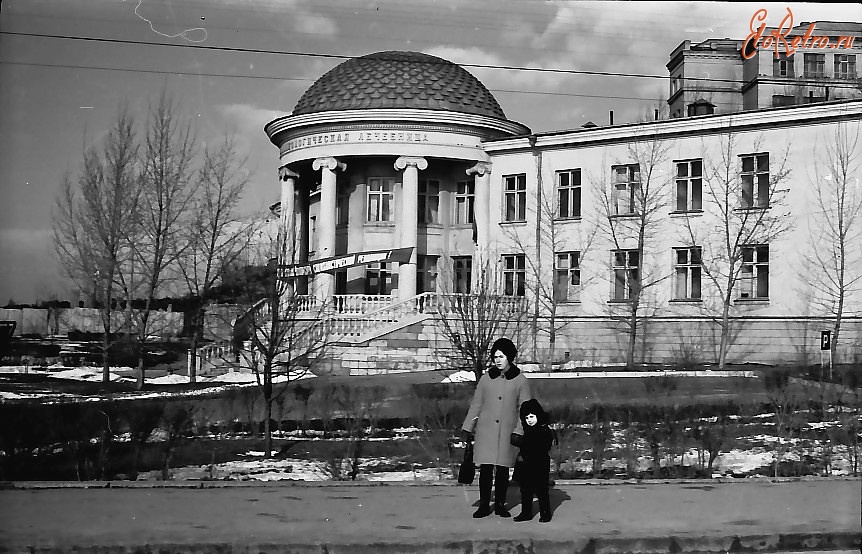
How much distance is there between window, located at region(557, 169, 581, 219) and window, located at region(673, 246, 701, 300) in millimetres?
4375

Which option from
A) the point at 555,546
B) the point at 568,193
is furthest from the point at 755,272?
the point at 555,546

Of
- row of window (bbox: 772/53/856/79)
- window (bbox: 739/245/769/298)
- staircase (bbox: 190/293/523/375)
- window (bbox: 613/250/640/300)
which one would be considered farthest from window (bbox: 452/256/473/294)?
row of window (bbox: 772/53/856/79)

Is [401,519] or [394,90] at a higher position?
[394,90]

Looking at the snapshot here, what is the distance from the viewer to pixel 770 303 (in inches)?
1361

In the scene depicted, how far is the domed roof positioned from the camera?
1622 inches

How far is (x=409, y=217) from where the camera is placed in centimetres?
4088

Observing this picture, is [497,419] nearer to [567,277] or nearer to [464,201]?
[567,277]

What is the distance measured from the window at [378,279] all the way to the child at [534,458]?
32788 mm

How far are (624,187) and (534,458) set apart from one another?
28662mm

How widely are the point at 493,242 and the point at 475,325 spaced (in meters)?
18.6

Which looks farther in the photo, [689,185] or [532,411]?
[689,185]

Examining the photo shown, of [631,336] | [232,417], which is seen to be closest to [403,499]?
[232,417]

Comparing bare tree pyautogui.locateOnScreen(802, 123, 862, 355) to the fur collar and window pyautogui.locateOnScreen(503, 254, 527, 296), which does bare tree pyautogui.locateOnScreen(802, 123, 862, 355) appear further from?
the fur collar

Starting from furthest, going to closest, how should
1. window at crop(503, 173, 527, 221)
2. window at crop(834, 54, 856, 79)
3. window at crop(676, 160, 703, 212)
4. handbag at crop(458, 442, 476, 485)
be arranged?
window at crop(834, 54, 856, 79) → window at crop(503, 173, 527, 221) → window at crop(676, 160, 703, 212) → handbag at crop(458, 442, 476, 485)
